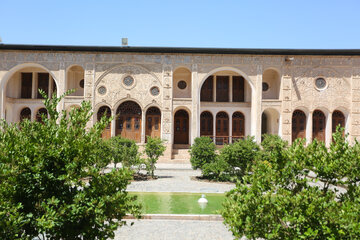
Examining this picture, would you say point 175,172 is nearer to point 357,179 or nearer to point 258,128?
point 258,128

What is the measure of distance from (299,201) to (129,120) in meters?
19.3

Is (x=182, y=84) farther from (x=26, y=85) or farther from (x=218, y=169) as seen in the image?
(x=26, y=85)

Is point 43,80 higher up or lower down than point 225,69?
lower down

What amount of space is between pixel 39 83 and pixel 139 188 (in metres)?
16.4

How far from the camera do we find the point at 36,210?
3.70m

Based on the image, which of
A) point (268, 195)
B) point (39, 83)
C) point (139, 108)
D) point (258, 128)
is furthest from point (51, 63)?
point (268, 195)

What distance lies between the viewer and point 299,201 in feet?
11.7

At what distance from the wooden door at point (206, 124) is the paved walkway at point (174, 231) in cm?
1613

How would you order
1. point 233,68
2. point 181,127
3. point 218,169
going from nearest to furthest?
point 218,169
point 233,68
point 181,127

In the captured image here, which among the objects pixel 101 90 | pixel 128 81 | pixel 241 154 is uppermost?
pixel 128 81

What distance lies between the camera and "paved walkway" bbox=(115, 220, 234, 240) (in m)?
6.27

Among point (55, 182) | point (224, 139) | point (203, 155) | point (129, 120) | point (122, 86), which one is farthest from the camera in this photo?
point (224, 139)

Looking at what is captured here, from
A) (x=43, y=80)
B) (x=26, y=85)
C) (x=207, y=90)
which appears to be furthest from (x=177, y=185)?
(x=26, y=85)

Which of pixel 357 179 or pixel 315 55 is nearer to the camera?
pixel 357 179
